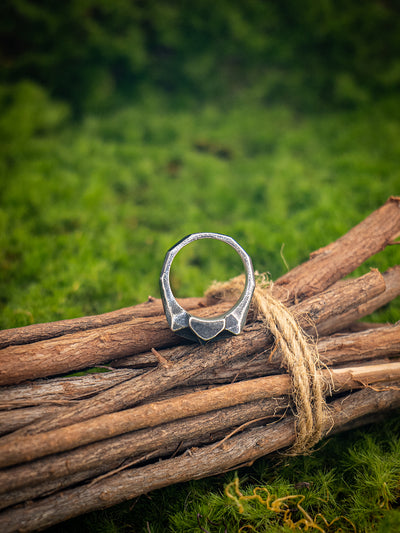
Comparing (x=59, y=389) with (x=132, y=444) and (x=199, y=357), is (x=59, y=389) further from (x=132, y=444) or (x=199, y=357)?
(x=199, y=357)

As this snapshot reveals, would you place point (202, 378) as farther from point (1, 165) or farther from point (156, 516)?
point (1, 165)

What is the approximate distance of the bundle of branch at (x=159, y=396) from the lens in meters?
2.16

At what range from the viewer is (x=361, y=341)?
9.32 ft

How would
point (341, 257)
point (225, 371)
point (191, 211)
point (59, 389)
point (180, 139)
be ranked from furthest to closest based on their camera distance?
point (180, 139) < point (191, 211) < point (341, 257) < point (225, 371) < point (59, 389)

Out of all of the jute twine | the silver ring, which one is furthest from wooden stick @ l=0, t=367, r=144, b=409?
the jute twine

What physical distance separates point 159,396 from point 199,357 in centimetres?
35

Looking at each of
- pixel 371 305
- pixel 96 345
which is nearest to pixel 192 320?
pixel 96 345

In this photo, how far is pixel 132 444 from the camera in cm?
227

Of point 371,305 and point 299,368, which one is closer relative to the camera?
point 299,368

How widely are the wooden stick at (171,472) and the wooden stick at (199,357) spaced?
37 cm

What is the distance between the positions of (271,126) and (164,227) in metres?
2.68

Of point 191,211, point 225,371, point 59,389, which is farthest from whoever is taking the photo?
point 191,211

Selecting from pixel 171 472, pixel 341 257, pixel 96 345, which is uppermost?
pixel 341 257

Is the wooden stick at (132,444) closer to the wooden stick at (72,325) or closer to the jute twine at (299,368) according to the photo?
the jute twine at (299,368)
